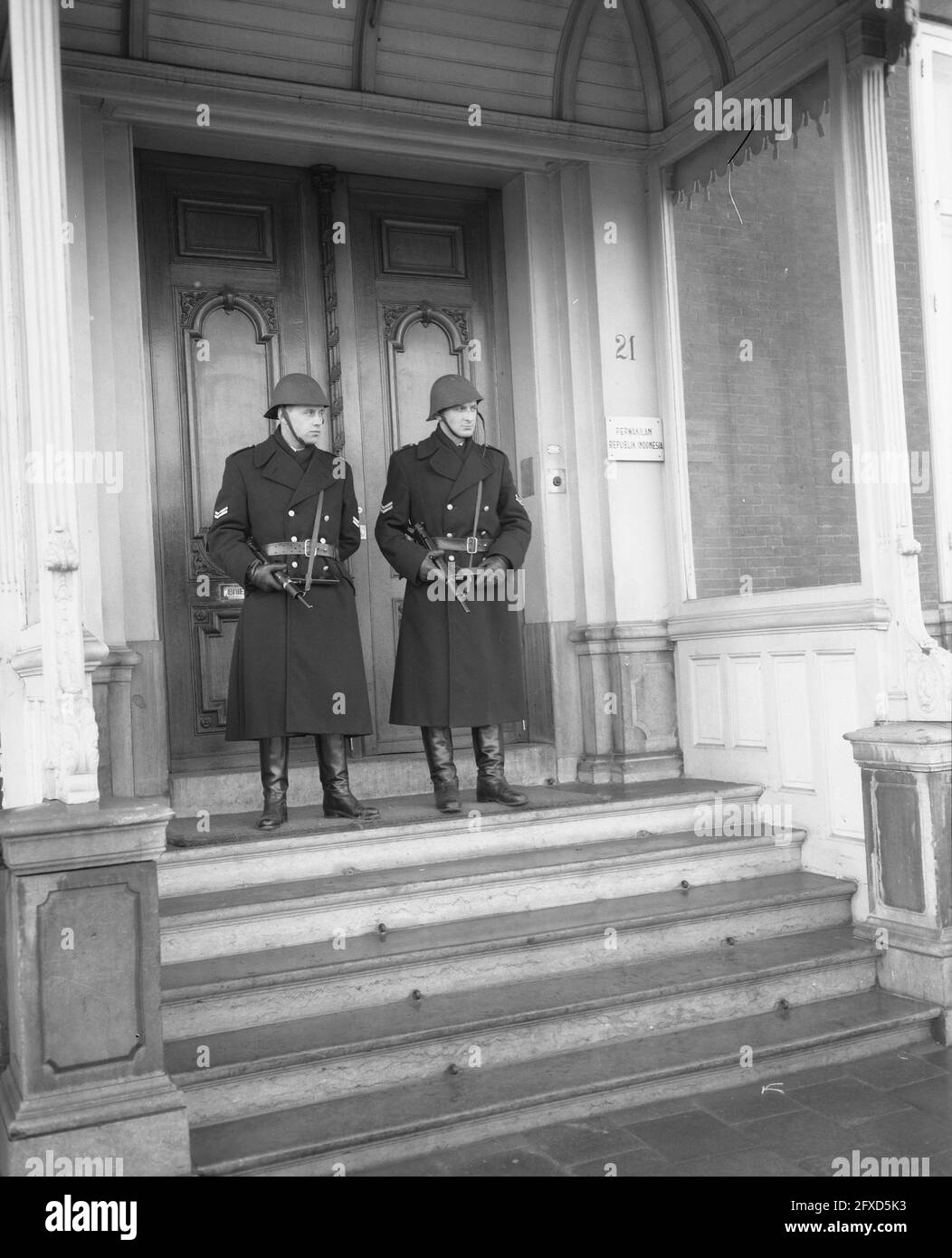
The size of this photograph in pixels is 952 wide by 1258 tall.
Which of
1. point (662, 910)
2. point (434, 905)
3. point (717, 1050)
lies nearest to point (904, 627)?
point (662, 910)

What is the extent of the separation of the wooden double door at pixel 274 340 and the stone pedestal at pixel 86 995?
2.37 metres

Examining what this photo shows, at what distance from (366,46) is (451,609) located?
265cm

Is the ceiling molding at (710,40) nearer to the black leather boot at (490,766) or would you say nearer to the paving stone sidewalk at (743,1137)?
the black leather boot at (490,766)

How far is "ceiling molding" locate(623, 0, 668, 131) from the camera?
594 centimetres

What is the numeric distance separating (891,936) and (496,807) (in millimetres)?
1632

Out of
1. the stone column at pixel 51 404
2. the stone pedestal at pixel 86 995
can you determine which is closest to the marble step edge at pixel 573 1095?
the stone pedestal at pixel 86 995

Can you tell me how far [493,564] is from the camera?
17.0 feet

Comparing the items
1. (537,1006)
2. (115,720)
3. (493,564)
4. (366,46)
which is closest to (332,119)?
(366,46)

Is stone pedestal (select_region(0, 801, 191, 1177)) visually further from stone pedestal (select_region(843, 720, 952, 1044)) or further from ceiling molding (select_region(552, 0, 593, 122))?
ceiling molding (select_region(552, 0, 593, 122))

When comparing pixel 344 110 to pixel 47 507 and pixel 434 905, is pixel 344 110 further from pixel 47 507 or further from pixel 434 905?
pixel 434 905

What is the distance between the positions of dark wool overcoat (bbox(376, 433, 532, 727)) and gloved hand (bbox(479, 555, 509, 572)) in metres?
0.03

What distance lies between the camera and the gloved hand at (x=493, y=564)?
204 inches

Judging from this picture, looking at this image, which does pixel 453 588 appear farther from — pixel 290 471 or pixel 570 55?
pixel 570 55

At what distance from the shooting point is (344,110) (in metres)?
5.53
